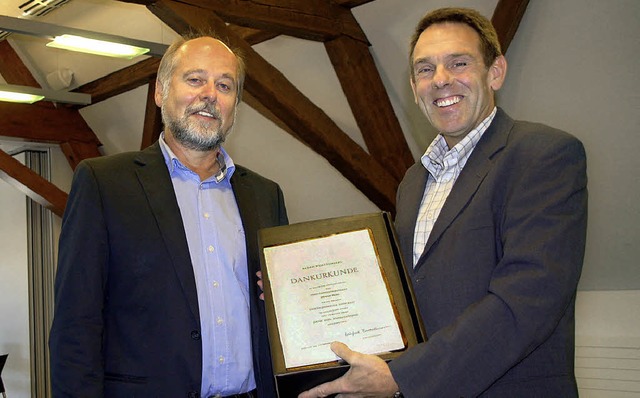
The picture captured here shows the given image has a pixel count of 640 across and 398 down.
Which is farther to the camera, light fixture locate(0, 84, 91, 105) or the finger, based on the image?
light fixture locate(0, 84, 91, 105)

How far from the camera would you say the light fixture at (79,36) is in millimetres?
4109

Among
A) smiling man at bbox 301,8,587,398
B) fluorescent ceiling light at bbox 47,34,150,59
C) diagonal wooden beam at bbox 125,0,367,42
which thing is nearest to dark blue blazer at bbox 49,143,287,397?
smiling man at bbox 301,8,587,398

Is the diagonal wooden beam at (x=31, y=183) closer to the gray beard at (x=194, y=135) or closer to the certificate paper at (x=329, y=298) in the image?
the gray beard at (x=194, y=135)

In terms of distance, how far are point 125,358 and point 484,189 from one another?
3.29ft

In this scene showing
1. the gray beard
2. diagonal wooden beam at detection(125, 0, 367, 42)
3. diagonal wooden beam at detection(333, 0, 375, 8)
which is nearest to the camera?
the gray beard

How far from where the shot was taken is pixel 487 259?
1.60 metres

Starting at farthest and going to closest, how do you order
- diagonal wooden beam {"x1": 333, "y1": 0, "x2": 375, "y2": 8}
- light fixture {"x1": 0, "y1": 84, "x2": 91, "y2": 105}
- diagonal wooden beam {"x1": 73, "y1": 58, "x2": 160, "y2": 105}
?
1. diagonal wooden beam {"x1": 73, "y1": 58, "x2": 160, "y2": 105}
2. light fixture {"x1": 0, "y1": 84, "x2": 91, "y2": 105}
3. diagonal wooden beam {"x1": 333, "y1": 0, "x2": 375, "y2": 8}

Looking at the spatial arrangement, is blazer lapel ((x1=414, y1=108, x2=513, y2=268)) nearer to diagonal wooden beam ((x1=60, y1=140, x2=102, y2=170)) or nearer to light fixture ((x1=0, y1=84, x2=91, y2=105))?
light fixture ((x1=0, y1=84, x2=91, y2=105))

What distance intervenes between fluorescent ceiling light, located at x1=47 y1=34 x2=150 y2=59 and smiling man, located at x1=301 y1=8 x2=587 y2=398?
10.3ft

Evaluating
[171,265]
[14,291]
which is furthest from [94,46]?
[14,291]

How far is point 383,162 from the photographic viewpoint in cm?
503

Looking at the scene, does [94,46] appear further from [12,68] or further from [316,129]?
[12,68]

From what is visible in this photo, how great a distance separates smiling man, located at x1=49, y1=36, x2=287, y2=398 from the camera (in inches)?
69.6

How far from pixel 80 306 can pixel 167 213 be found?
344 mm
